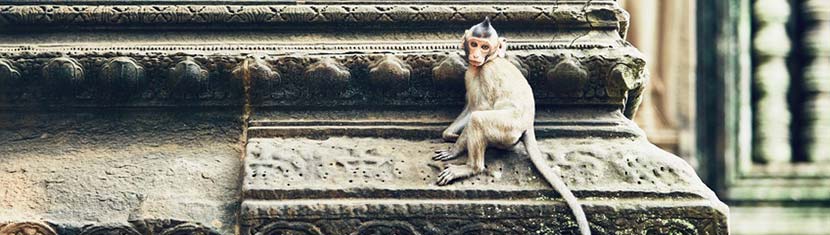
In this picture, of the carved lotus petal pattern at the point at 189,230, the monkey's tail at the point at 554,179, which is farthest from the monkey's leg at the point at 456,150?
the carved lotus petal pattern at the point at 189,230

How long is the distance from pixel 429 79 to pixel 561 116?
30 centimetres

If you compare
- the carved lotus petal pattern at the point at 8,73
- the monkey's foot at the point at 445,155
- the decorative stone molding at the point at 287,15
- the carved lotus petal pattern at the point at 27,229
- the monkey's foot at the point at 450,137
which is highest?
the decorative stone molding at the point at 287,15

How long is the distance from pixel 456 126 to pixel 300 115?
0.35m

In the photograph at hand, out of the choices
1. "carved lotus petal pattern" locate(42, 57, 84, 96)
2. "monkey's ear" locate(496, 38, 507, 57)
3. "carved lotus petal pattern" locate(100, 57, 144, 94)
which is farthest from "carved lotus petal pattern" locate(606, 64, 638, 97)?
"carved lotus petal pattern" locate(42, 57, 84, 96)

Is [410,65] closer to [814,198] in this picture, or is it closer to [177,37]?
[177,37]

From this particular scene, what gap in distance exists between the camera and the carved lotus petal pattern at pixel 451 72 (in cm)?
400

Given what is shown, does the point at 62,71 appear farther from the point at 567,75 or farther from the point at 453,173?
the point at 567,75

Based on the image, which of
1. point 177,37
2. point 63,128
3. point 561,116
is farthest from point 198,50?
point 561,116

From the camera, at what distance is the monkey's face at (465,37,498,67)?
389 cm

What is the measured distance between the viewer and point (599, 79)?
4.07 meters

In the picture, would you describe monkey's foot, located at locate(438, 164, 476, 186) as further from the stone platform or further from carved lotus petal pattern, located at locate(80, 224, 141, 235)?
carved lotus petal pattern, located at locate(80, 224, 141, 235)

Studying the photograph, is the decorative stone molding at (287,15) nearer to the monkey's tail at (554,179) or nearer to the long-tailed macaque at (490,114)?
the long-tailed macaque at (490,114)

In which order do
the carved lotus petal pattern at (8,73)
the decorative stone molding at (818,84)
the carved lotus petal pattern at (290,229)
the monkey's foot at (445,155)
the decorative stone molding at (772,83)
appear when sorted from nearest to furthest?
1. the carved lotus petal pattern at (290,229)
2. the monkey's foot at (445,155)
3. the carved lotus petal pattern at (8,73)
4. the decorative stone molding at (818,84)
5. the decorative stone molding at (772,83)

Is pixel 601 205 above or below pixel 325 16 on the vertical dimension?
below
